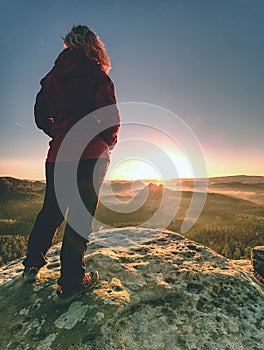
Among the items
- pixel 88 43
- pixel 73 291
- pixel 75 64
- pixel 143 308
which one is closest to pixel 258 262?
pixel 143 308

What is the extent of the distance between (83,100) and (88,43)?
0.89 meters

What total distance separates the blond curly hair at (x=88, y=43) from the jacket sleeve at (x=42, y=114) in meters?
1.02

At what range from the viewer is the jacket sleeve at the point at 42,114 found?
461 cm

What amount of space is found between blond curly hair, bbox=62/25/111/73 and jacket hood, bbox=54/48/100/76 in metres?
0.08

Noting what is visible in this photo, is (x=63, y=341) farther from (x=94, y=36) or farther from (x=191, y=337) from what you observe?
(x=94, y=36)

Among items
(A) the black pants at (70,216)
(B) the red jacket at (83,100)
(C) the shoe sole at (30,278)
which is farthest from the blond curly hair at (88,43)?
(C) the shoe sole at (30,278)

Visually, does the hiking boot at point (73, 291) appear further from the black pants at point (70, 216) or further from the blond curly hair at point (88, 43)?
the blond curly hair at point (88, 43)

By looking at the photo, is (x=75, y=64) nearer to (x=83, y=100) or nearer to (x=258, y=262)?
(x=83, y=100)

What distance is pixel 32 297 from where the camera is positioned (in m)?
3.87

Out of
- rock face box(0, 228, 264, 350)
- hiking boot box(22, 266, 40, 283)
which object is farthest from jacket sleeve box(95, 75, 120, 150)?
hiking boot box(22, 266, 40, 283)

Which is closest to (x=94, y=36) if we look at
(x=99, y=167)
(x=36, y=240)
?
(x=99, y=167)

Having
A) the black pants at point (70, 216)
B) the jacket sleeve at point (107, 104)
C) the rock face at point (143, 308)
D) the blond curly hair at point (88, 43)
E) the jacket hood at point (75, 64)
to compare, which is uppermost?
the blond curly hair at point (88, 43)

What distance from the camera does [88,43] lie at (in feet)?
13.3

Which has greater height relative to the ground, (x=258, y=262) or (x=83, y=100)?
(x=83, y=100)
